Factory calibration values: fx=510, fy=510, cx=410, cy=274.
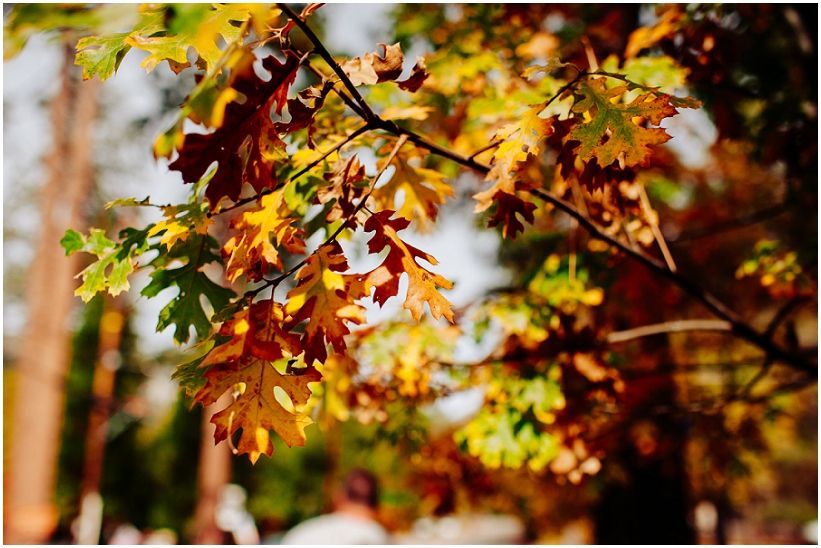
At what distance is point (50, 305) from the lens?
10.9 meters

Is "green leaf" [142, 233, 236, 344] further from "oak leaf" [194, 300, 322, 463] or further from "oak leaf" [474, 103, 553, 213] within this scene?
"oak leaf" [474, 103, 553, 213]

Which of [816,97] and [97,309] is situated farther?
[97,309]

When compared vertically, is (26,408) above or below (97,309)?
below

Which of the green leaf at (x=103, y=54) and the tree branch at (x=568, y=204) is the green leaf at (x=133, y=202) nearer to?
the green leaf at (x=103, y=54)

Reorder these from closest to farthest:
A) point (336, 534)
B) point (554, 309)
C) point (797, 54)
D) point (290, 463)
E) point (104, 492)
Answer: point (554, 309), point (336, 534), point (797, 54), point (104, 492), point (290, 463)

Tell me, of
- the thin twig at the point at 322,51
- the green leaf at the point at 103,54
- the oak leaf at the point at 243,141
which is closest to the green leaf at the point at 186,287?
the oak leaf at the point at 243,141

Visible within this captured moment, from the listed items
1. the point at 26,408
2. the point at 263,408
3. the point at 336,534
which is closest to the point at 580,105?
the point at 263,408

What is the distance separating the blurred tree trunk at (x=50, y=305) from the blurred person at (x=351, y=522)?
943 cm

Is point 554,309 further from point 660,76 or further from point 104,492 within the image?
point 104,492

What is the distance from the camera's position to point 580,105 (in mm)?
1466

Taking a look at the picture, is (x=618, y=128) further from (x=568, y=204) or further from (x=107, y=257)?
(x=107, y=257)

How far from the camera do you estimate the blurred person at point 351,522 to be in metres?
3.47

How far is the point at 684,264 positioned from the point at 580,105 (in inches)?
265

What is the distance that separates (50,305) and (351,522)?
1035cm
